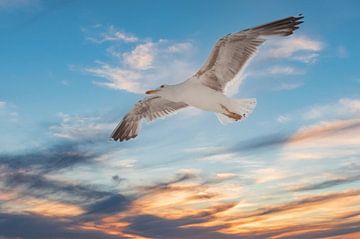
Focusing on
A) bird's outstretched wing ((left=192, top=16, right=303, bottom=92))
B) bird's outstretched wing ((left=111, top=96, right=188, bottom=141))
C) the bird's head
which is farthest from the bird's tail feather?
bird's outstretched wing ((left=111, top=96, right=188, bottom=141))

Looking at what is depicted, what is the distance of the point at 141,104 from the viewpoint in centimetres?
2070

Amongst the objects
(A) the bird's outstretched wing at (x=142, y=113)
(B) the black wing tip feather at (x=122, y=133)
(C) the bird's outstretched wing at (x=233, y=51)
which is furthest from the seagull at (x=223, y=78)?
(B) the black wing tip feather at (x=122, y=133)

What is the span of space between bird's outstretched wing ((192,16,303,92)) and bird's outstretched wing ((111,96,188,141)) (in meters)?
3.63

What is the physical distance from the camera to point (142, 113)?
68.9 feet

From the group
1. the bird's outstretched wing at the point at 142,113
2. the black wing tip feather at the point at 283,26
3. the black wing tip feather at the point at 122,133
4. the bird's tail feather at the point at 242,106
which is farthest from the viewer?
the black wing tip feather at the point at 122,133

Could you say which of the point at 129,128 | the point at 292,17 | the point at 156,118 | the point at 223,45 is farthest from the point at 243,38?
the point at 129,128

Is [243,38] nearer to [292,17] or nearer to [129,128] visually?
[292,17]

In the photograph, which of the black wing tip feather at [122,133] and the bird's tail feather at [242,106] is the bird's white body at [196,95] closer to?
the bird's tail feather at [242,106]

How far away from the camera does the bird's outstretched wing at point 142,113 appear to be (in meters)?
20.5

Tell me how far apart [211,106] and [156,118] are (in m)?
4.08

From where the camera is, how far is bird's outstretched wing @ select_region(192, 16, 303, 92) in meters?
15.4

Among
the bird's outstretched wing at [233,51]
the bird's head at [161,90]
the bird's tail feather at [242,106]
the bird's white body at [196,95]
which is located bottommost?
the bird's tail feather at [242,106]

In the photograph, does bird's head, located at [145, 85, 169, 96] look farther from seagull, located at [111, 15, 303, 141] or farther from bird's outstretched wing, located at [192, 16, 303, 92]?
bird's outstretched wing, located at [192, 16, 303, 92]

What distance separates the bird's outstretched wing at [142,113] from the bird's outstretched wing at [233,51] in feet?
11.9
